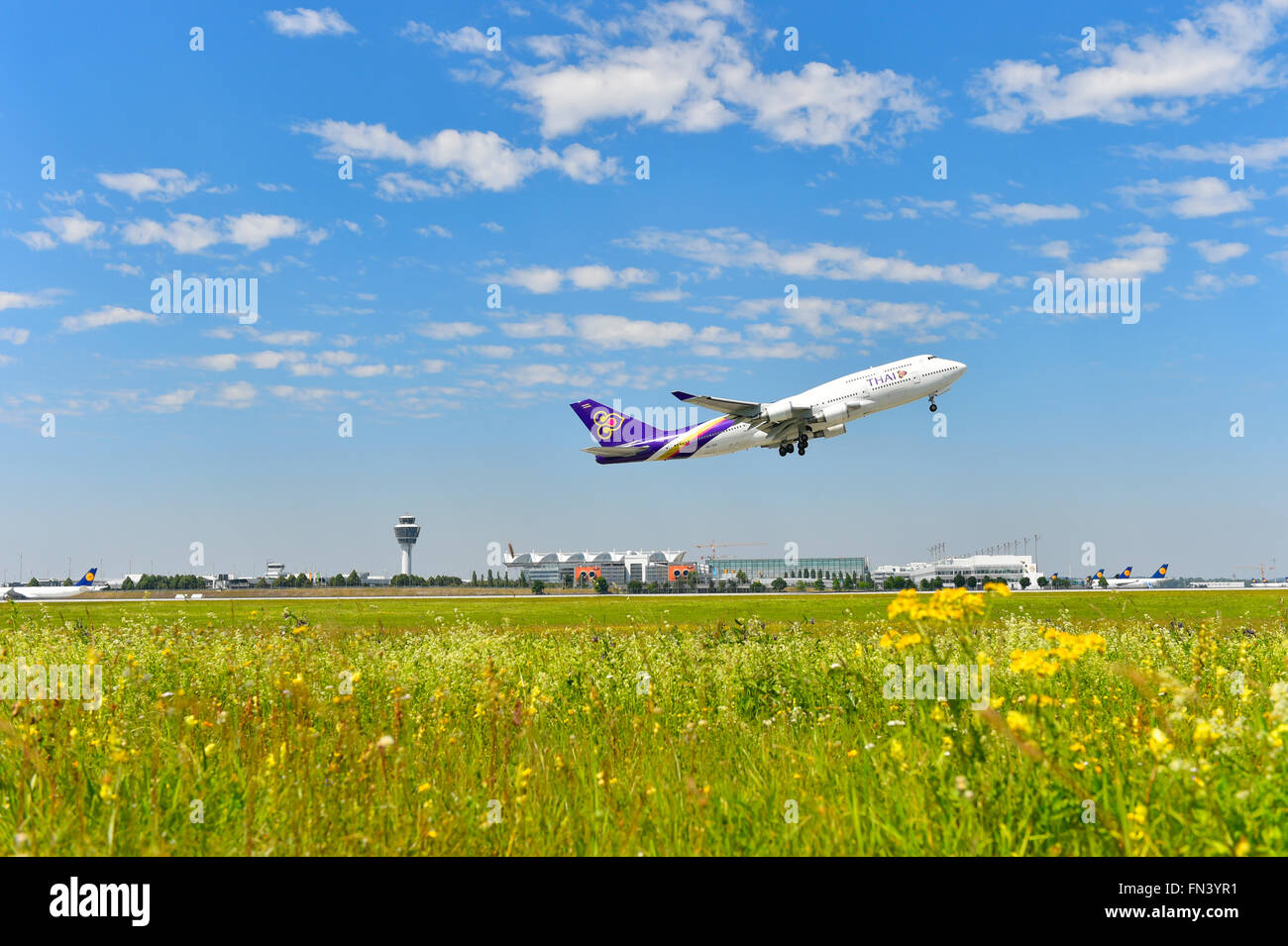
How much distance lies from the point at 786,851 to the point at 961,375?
53.8 m

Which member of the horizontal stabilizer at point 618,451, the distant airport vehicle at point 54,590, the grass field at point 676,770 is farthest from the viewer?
the distant airport vehicle at point 54,590

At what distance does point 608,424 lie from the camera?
73.2 m

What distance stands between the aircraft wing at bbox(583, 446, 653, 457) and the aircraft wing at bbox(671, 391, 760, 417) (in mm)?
9379

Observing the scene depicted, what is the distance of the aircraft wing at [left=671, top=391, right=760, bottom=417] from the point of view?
52956 mm

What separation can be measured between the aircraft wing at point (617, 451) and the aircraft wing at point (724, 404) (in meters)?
9.38

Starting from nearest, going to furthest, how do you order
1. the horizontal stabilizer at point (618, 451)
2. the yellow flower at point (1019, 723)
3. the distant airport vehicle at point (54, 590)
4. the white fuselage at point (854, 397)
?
the yellow flower at point (1019, 723)
the white fuselage at point (854, 397)
the horizontal stabilizer at point (618, 451)
the distant airport vehicle at point (54, 590)

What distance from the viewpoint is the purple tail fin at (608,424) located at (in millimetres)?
71875

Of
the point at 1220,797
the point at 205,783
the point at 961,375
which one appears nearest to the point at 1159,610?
the point at 961,375

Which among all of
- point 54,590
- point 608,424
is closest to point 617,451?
point 608,424

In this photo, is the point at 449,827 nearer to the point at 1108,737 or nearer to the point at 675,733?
the point at 675,733

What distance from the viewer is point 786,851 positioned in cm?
465

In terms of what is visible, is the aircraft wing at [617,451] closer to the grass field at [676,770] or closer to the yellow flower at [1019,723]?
the grass field at [676,770]

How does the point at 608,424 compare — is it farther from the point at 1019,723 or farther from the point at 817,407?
the point at 1019,723

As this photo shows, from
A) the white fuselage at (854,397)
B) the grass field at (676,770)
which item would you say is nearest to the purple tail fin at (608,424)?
the white fuselage at (854,397)
